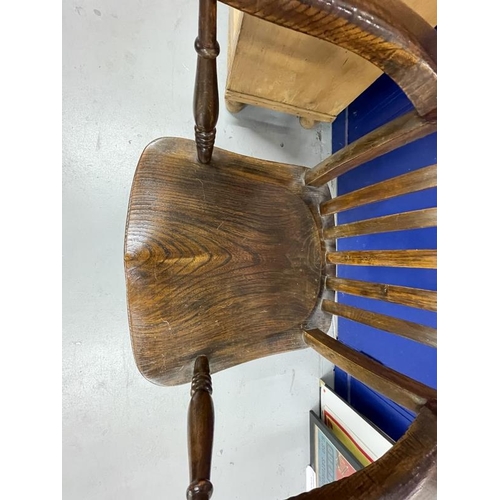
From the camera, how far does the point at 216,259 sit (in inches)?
24.5

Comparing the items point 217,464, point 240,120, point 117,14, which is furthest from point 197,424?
point 117,14

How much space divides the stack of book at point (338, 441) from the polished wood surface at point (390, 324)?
413mm

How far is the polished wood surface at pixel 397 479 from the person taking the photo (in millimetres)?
324

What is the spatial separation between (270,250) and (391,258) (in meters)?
0.23

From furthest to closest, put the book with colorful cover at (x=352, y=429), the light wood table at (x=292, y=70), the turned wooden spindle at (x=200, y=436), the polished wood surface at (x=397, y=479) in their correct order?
the book with colorful cover at (x=352, y=429) → the light wood table at (x=292, y=70) → the turned wooden spindle at (x=200, y=436) → the polished wood surface at (x=397, y=479)

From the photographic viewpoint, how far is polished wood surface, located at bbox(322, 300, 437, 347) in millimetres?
479

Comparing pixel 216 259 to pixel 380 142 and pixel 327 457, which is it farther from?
pixel 327 457

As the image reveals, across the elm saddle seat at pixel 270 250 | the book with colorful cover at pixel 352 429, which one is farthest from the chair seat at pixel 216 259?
the book with colorful cover at pixel 352 429

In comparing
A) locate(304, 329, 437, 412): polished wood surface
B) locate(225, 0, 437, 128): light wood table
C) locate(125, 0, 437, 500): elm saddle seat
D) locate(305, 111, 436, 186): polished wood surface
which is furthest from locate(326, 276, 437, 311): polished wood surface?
locate(225, 0, 437, 128): light wood table

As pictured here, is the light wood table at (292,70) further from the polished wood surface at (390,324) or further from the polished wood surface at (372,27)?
A: the polished wood surface at (390,324)

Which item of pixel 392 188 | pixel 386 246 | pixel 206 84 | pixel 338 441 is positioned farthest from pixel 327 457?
pixel 206 84

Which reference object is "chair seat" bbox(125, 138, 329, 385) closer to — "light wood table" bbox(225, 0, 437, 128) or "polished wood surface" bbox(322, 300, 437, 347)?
"polished wood surface" bbox(322, 300, 437, 347)
